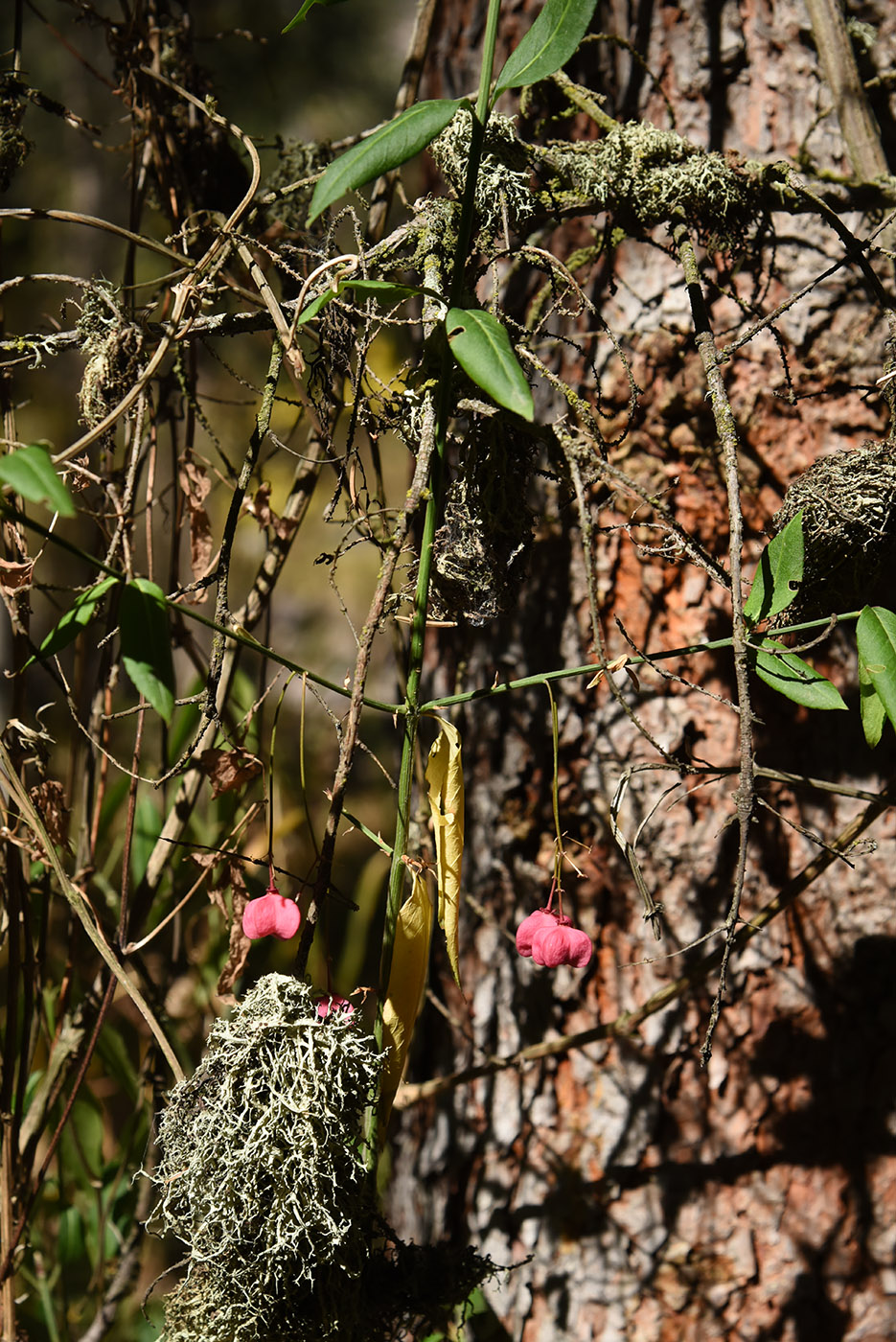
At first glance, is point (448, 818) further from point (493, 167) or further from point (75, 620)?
point (493, 167)

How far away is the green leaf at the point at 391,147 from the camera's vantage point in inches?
17.8

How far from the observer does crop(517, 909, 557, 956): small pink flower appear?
0.59m

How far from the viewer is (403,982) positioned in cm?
58

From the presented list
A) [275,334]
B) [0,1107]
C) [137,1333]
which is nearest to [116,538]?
[275,334]

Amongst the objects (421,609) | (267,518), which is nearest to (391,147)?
(421,609)

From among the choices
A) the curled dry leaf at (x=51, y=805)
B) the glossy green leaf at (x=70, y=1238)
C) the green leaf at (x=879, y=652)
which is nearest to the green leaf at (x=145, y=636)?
the curled dry leaf at (x=51, y=805)

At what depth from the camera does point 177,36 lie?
2.72ft

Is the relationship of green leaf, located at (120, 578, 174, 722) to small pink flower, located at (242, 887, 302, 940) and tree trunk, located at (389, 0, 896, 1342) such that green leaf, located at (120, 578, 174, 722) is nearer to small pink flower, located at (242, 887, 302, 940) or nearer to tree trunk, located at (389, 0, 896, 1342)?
small pink flower, located at (242, 887, 302, 940)

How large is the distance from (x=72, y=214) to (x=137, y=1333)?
1.26m

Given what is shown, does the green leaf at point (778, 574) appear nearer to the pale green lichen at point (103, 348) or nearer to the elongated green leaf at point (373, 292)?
the elongated green leaf at point (373, 292)

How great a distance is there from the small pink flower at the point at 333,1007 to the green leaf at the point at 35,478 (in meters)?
0.31

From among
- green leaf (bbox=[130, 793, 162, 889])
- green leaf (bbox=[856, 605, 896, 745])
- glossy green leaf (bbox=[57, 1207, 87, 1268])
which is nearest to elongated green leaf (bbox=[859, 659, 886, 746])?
green leaf (bbox=[856, 605, 896, 745])

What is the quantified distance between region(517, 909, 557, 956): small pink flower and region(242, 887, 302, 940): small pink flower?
0.14 meters

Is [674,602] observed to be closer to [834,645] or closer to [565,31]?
[834,645]
